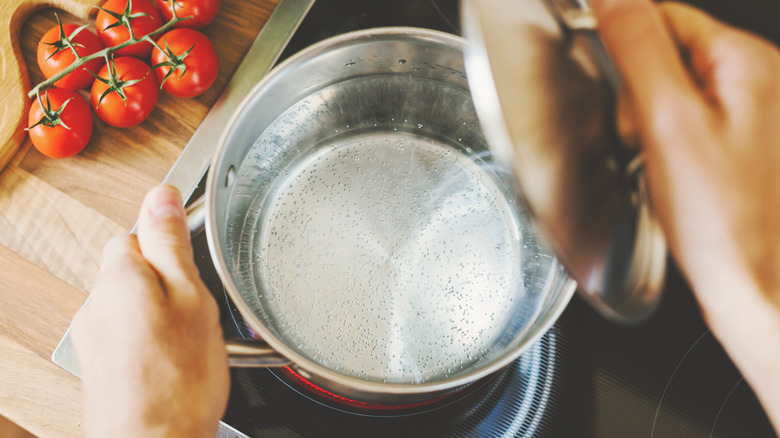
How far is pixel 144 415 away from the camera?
0.34 meters

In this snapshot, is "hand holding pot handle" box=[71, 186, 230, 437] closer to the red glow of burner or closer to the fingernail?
the fingernail

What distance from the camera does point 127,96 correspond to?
0.51 metres

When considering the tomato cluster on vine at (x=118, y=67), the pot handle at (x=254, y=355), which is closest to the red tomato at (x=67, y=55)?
the tomato cluster on vine at (x=118, y=67)

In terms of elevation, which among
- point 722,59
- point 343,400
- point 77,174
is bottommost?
point 343,400

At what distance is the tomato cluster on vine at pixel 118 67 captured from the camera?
507mm

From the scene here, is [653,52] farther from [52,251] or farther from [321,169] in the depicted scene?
[52,251]

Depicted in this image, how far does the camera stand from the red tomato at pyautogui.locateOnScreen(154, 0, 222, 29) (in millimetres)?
534

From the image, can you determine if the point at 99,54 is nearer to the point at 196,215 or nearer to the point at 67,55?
the point at 67,55

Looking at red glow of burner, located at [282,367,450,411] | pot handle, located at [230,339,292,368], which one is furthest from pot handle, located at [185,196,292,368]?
red glow of burner, located at [282,367,450,411]

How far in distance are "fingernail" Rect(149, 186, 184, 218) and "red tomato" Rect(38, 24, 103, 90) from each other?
237mm

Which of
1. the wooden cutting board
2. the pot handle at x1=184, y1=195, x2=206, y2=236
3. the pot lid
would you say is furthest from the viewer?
the wooden cutting board

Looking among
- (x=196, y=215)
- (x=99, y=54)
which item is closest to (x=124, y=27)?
(x=99, y=54)

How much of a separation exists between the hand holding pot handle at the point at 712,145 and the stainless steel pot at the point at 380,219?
5.5 inches

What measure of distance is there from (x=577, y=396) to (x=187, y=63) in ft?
1.65
